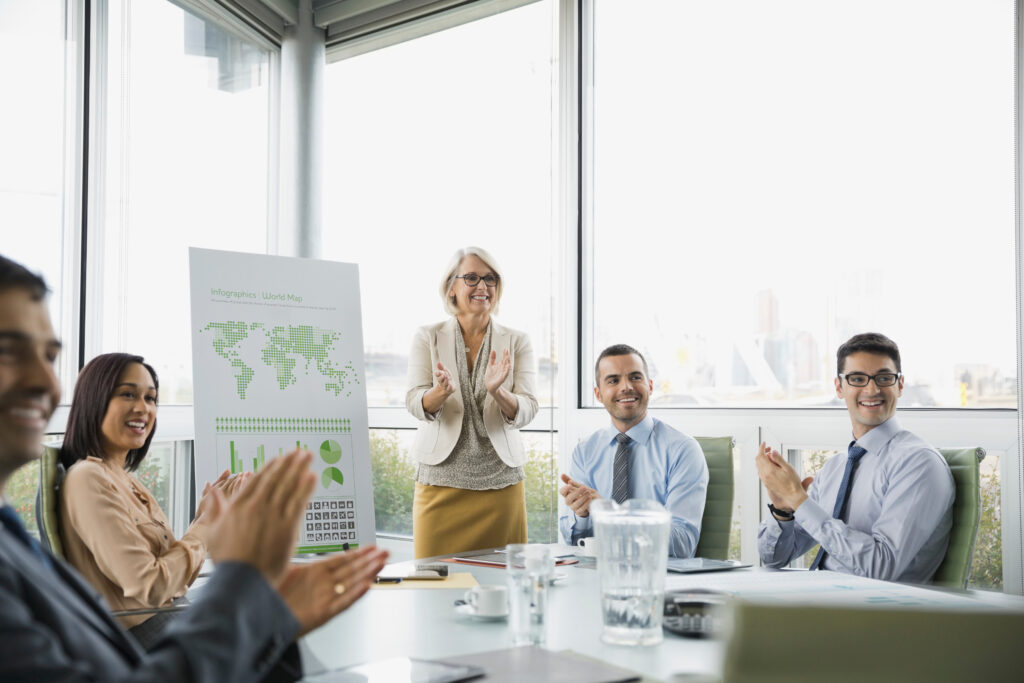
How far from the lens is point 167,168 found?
422 centimetres

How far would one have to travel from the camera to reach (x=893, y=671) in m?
0.55

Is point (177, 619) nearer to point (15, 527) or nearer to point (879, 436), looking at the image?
point (15, 527)

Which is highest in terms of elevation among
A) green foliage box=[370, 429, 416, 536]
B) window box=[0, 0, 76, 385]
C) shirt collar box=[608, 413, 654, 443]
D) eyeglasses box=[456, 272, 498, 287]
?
window box=[0, 0, 76, 385]

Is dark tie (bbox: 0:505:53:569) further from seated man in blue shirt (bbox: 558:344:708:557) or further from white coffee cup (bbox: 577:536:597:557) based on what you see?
seated man in blue shirt (bbox: 558:344:708:557)

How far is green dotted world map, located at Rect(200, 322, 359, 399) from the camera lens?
3.28 m

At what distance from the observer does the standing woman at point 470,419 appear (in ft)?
10.8

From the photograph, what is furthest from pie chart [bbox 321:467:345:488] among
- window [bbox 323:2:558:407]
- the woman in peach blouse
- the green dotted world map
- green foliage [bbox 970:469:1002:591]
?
green foliage [bbox 970:469:1002:591]

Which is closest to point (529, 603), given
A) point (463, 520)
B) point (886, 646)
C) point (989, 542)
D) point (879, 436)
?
point (886, 646)

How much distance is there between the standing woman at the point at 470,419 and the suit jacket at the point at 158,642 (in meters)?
2.35

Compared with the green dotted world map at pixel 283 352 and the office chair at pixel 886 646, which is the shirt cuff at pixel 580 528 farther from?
the office chair at pixel 886 646

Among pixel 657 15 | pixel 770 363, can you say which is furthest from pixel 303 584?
pixel 657 15

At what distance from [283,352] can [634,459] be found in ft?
4.67

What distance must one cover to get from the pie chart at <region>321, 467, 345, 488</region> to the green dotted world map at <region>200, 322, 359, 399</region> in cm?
31

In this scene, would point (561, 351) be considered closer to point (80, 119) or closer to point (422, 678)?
point (80, 119)
